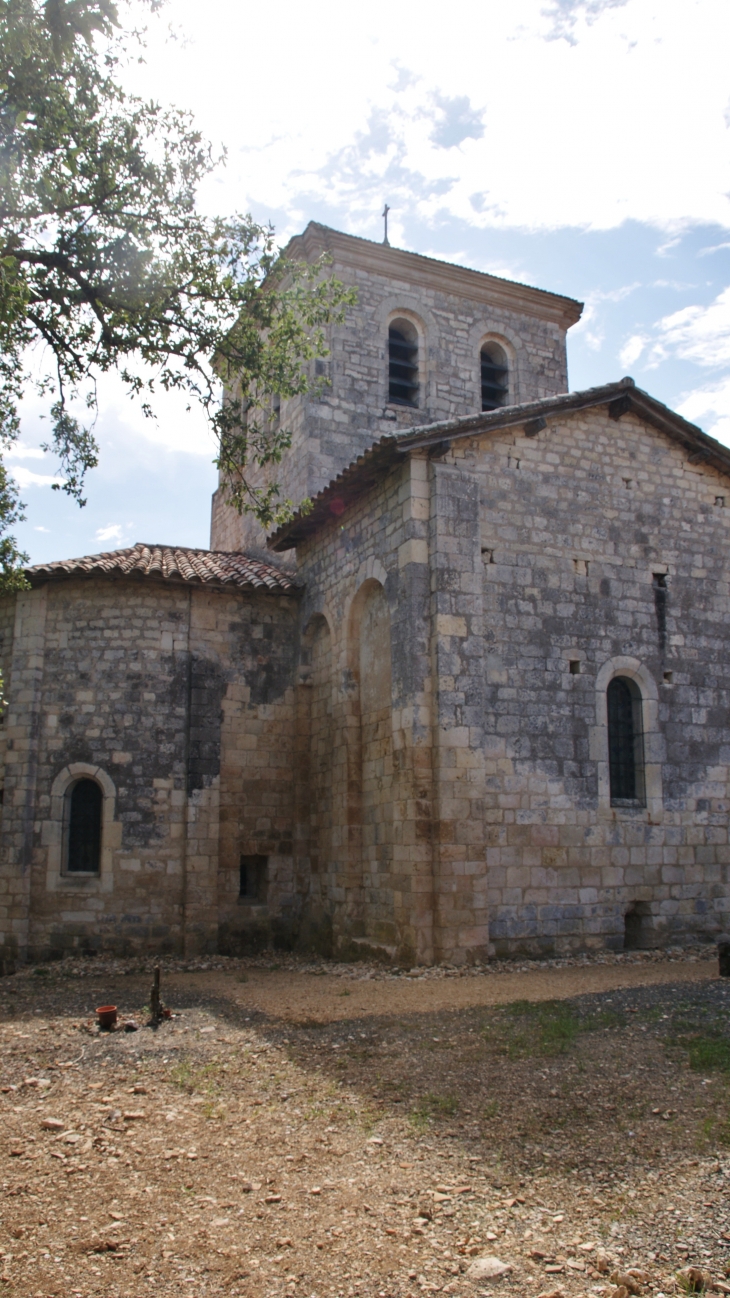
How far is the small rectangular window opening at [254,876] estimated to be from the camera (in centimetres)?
1373

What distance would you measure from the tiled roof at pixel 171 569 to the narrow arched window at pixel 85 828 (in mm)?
2898

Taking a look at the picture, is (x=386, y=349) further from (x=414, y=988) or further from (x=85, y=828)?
(x=414, y=988)

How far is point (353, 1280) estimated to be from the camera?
3.41m

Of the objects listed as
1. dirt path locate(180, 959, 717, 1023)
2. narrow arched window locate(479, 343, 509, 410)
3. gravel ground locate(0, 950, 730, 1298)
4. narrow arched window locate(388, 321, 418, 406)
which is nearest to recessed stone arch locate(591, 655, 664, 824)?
dirt path locate(180, 959, 717, 1023)

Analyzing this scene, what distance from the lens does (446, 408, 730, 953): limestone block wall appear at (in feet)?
36.3

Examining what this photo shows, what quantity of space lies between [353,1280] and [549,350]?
18.0m

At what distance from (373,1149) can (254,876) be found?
9351 millimetres

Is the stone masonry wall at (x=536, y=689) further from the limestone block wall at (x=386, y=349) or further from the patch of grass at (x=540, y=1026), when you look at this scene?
the limestone block wall at (x=386, y=349)

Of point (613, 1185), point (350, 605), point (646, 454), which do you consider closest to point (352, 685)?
point (350, 605)

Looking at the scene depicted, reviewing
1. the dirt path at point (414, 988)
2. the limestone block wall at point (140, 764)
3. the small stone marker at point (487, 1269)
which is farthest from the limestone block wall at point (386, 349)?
the small stone marker at point (487, 1269)

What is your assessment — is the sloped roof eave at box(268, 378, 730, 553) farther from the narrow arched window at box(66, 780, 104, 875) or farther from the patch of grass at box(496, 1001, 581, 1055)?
the patch of grass at box(496, 1001, 581, 1055)

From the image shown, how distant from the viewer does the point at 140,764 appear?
42.7ft

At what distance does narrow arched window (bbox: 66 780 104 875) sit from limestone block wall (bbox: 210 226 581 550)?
5.96m

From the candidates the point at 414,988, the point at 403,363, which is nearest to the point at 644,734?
the point at 414,988
